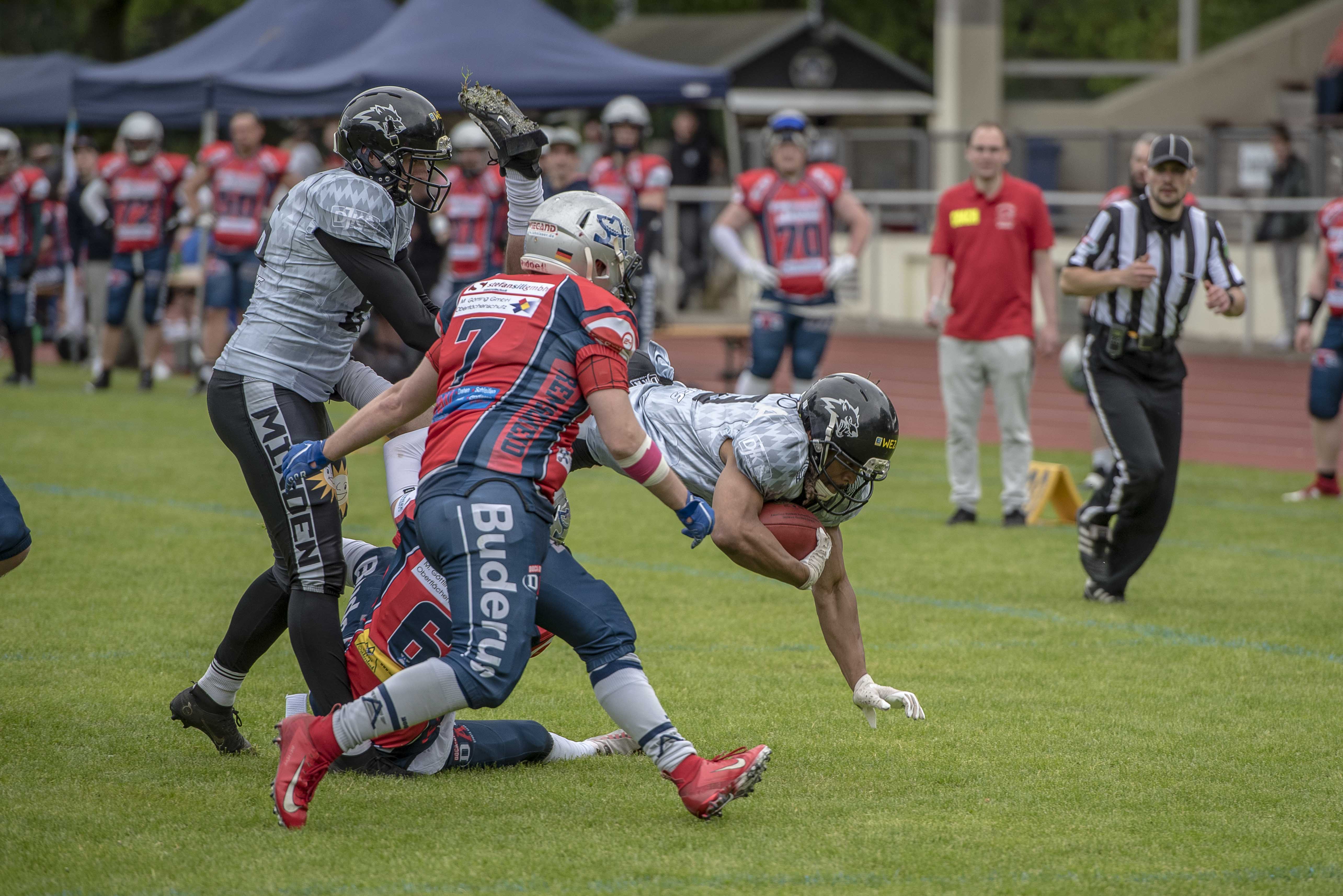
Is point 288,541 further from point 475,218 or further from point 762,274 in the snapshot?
point 475,218

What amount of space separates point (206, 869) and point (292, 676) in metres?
2.20

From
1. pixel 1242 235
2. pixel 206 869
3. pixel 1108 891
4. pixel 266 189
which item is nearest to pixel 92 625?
pixel 206 869

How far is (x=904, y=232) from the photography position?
74.5ft

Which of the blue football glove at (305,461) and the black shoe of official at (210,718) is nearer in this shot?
the blue football glove at (305,461)

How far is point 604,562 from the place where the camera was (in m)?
8.34

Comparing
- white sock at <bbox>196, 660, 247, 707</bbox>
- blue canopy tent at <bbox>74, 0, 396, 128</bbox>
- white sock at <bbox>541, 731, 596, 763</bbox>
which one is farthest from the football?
blue canopy tent at <bbox>74, 0, 396, 128</bbox>

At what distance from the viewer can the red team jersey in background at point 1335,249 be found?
10.4 meters

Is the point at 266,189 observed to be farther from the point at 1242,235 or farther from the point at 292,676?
the point at 1242,235

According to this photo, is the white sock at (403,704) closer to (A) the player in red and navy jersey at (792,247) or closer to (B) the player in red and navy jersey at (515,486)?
(B) the player in red and navy jersey at (515,486)

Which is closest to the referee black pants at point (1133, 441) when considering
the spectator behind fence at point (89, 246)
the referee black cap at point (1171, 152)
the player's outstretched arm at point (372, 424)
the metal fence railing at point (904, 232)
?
the referee black cap at point (1171, 152)

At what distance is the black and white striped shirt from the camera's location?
24.6 ft

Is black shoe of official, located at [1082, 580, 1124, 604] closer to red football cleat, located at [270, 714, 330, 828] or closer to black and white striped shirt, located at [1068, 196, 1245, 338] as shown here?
black and white striped shirt, located at [1068, 196, 1245, 338]

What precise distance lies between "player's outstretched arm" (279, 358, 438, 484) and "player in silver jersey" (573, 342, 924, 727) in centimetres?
57

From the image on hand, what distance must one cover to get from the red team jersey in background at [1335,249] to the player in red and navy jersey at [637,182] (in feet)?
20.6
